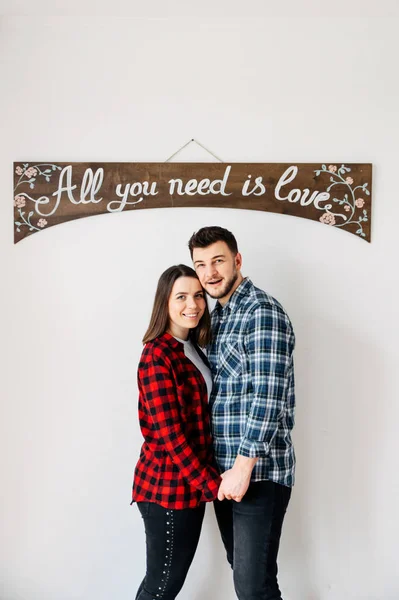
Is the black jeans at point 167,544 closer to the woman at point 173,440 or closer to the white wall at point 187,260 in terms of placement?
the woman at point 173,440

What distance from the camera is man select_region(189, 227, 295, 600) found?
152 cm

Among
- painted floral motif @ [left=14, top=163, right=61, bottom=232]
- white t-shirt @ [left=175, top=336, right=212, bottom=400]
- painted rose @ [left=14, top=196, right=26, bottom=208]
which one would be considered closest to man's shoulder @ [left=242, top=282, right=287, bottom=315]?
white t-shirt @ [left=175, top=336, right=212, bottom=400]

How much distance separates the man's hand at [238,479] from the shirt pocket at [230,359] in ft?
0.89

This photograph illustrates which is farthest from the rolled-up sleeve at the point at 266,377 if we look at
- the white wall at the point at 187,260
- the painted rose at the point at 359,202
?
the painted rose at the point at 359,202

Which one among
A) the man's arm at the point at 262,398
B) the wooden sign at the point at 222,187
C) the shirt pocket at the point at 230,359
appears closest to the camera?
the man's arm at the point at 262,398

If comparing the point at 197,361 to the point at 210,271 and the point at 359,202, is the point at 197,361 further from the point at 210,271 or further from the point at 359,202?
the point at 359,202

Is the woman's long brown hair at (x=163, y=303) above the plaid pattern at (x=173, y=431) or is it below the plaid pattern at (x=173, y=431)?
above

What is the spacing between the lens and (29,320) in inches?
84.0

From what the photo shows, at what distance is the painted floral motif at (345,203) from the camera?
210 cm

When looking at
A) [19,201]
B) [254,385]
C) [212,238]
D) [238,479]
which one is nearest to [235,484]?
[238,479]

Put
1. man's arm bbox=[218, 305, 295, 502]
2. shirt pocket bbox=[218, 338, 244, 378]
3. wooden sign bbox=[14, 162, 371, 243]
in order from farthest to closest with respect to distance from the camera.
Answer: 1. wooden sign bbox=[14, 162, 371, 243]
2. shirt pocket bbox=[218, 338, 244, 378]
3. man's arm bbox=[218, 305, 295, 502]

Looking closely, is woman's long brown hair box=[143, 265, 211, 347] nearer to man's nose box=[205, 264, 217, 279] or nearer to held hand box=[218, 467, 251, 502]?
man's nose box=[205, 264, 217, 279]
